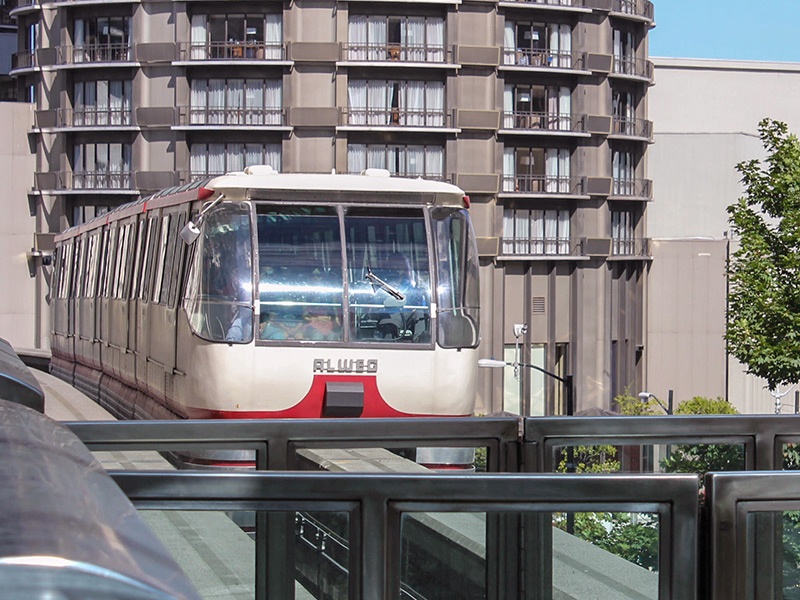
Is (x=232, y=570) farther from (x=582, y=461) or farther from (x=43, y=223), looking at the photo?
(x=43, y=223)

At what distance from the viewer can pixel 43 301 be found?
5353 cm

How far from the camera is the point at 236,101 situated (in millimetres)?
49719

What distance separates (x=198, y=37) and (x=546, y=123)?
49.8ft

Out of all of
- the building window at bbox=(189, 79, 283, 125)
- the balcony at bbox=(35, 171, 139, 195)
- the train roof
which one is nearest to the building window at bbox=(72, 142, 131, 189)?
the balcony at bbox=(35, 171, 139, 195)

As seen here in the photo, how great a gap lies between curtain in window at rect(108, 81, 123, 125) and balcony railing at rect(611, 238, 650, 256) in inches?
885

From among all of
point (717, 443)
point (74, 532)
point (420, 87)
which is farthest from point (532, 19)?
point (74, 532)

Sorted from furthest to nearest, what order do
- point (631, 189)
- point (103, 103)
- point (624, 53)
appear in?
point (631, 189)
point (624, 53)
point (103, 103)

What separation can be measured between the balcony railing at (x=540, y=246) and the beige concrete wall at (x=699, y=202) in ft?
24.1

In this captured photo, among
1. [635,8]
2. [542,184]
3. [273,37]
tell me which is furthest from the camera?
[635,8]

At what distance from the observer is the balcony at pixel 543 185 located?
5147 cm

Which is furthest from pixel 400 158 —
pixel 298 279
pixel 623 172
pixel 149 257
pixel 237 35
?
pixel 298 279

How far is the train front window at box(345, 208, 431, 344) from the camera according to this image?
41.0 feet

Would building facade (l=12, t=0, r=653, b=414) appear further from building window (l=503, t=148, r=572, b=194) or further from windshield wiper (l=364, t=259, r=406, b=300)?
windshield wiper (l=364, t=259, r=406, b=300)

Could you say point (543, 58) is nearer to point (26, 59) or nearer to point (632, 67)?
point (632, 67)
